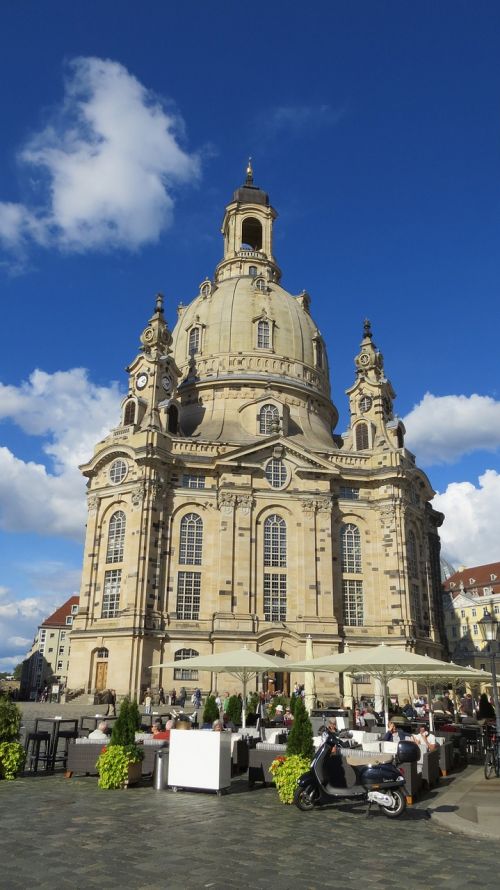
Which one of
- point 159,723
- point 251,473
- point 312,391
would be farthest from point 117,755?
point 312,391

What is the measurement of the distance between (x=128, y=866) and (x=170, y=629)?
124 feet

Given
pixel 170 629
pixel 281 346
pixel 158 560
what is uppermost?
pixel 281 346

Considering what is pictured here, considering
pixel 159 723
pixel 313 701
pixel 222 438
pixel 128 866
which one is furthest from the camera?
pixel 222 438

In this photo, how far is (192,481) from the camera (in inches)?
1984

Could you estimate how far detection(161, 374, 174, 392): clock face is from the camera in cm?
5542

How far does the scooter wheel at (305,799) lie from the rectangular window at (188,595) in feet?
112

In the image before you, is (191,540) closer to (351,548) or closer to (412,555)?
(351,548)

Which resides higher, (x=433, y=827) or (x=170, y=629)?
(x=170, y=629)

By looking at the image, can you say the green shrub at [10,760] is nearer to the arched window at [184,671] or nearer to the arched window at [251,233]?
the arched window at [184,671]

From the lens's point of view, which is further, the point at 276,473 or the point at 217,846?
the point at 276,473

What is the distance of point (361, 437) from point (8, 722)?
44.5 m

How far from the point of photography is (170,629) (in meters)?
46.0

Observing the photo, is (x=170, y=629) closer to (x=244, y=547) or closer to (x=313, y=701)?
(x=244, y=547)


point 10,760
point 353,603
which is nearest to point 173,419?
point 353,603
